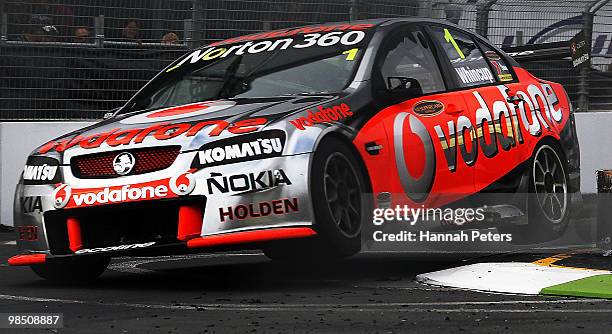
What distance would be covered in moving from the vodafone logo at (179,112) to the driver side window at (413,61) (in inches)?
40.6

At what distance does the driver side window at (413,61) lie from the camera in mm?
7711

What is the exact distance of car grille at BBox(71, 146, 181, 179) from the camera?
655cm

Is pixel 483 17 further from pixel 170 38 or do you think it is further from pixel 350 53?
pixel 350 53

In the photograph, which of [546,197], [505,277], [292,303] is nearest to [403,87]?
[505,277]

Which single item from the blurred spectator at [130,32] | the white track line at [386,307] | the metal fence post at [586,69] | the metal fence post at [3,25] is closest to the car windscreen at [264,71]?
the white track line at [386,307]

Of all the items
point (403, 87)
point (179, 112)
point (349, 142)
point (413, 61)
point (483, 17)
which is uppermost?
point (483, 17)

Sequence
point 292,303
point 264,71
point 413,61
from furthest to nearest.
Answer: point 413,61
point 264,71
point 292,303

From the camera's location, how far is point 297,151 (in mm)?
6469

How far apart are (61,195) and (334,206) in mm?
1429

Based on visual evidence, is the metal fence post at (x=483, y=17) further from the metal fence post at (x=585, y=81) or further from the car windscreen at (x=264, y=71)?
the car windscreen at (x=264, y=71)

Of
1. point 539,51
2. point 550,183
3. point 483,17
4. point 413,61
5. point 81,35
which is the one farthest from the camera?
point 483,17

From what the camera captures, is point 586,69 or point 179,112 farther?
point 586,69

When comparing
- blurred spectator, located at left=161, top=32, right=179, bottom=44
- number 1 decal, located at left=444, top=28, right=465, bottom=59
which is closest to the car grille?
number 1 decal, located at left=444, top=28, right=465, bottom=59

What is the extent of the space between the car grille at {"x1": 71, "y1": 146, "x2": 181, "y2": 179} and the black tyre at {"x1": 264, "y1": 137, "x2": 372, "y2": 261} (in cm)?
68
